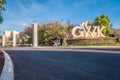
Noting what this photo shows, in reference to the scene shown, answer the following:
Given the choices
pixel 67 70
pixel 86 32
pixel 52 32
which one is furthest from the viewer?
pixel 52 32

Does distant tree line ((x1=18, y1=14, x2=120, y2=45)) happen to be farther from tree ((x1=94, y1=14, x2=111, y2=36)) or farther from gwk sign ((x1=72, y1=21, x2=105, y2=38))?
gwk sign ((x1=72, y1=21, x2=105, y2=38))

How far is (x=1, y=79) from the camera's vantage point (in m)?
7.70

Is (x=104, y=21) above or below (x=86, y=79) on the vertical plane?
above

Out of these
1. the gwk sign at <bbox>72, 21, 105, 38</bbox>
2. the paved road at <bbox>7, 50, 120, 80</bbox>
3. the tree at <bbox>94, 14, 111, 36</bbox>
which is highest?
the tree at <bbox>94, 14, 111, 36</bbox>

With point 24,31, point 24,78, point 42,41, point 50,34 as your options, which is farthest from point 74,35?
point 24,78

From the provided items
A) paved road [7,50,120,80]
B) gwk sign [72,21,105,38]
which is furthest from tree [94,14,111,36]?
paved road [7,50,120,80]

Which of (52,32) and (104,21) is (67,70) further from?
(104,21)

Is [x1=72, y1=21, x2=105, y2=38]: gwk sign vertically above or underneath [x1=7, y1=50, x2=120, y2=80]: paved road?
above

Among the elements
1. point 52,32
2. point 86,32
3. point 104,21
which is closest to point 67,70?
point 86,32

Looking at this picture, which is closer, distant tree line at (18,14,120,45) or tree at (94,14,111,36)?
distant tree line at (18,14,120,45)

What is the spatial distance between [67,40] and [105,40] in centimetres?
1078

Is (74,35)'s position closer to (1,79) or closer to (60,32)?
(60,32)

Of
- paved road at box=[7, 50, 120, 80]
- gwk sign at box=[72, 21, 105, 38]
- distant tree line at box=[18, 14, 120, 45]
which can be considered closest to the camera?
paved road at box=[7, 50, 120, 80]

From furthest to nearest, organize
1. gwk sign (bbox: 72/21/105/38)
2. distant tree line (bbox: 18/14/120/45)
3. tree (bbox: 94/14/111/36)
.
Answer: tree (bbox: 94/14/111/36)
distant tree line (bbox: 18/14/120/45)
gwk sign (bbox: 72/21/105/38)
